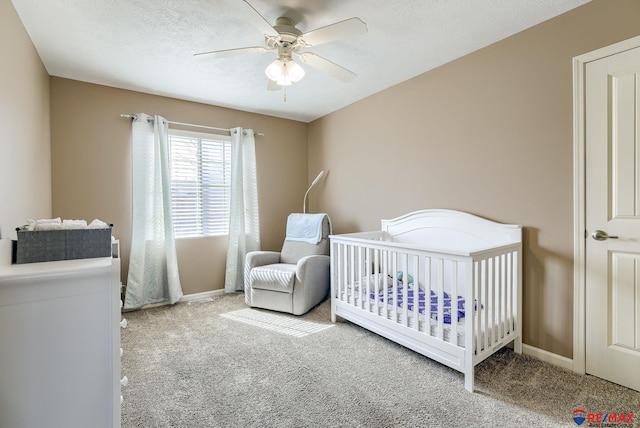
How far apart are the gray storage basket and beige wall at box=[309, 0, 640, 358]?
244cm

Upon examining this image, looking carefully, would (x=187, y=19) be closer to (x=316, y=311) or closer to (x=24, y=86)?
(x=24, y=86)

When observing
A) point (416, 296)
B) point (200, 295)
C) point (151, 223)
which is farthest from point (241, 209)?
point (416, 296)

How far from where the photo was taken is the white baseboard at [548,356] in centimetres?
193

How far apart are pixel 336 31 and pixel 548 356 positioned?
2.49 metres

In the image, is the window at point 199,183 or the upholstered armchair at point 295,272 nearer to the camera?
the upholstered armchair at point 295,272

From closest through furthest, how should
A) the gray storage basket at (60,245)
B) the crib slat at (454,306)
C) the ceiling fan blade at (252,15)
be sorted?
the gray storage basket at (60,245) → the ceiling fan blade at (252,15) → the crib slat at (454,306)

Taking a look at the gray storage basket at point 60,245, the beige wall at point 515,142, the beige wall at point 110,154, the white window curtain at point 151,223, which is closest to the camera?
the gray storage basket at point 60,245

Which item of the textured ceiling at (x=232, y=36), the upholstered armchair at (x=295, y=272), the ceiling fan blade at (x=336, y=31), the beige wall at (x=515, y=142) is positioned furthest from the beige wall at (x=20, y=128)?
the beige wall at (x=515, y=142)

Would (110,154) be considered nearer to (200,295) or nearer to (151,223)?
(151,223)

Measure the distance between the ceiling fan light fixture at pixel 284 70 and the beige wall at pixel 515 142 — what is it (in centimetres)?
133

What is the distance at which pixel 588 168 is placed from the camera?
1832mm

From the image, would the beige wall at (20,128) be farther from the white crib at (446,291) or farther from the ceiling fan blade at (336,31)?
the white crib at (446,291)

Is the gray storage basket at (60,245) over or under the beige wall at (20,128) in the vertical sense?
under

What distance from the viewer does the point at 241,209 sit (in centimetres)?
366
